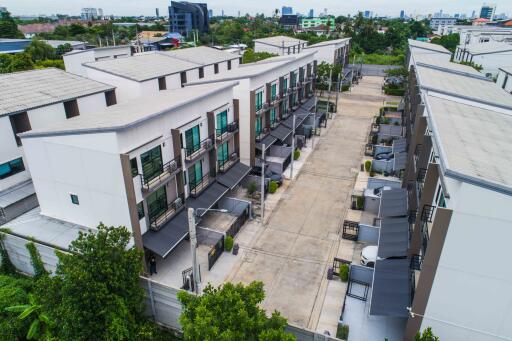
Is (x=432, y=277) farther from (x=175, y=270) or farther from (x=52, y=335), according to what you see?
(x=52, y=335)

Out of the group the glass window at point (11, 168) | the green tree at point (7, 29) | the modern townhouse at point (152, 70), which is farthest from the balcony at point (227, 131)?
the green tree at point (7, 29)

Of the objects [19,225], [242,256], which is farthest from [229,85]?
[19,225]

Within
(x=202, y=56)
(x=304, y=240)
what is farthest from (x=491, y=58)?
(x=304, y=240)

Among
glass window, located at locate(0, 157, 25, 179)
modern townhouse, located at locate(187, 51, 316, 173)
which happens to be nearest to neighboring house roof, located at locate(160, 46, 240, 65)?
modern townhouse, located at locate(187, 51, 316, 173)

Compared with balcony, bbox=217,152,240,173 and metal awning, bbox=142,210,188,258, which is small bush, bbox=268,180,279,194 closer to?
balcony, bbox=217,152,240,173

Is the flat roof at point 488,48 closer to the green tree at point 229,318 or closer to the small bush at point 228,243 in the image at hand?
the small bush at point 228,243

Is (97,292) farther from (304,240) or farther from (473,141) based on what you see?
(473,141)

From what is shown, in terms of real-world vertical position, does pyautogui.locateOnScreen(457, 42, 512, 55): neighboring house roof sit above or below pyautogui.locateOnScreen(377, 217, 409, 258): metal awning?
above
